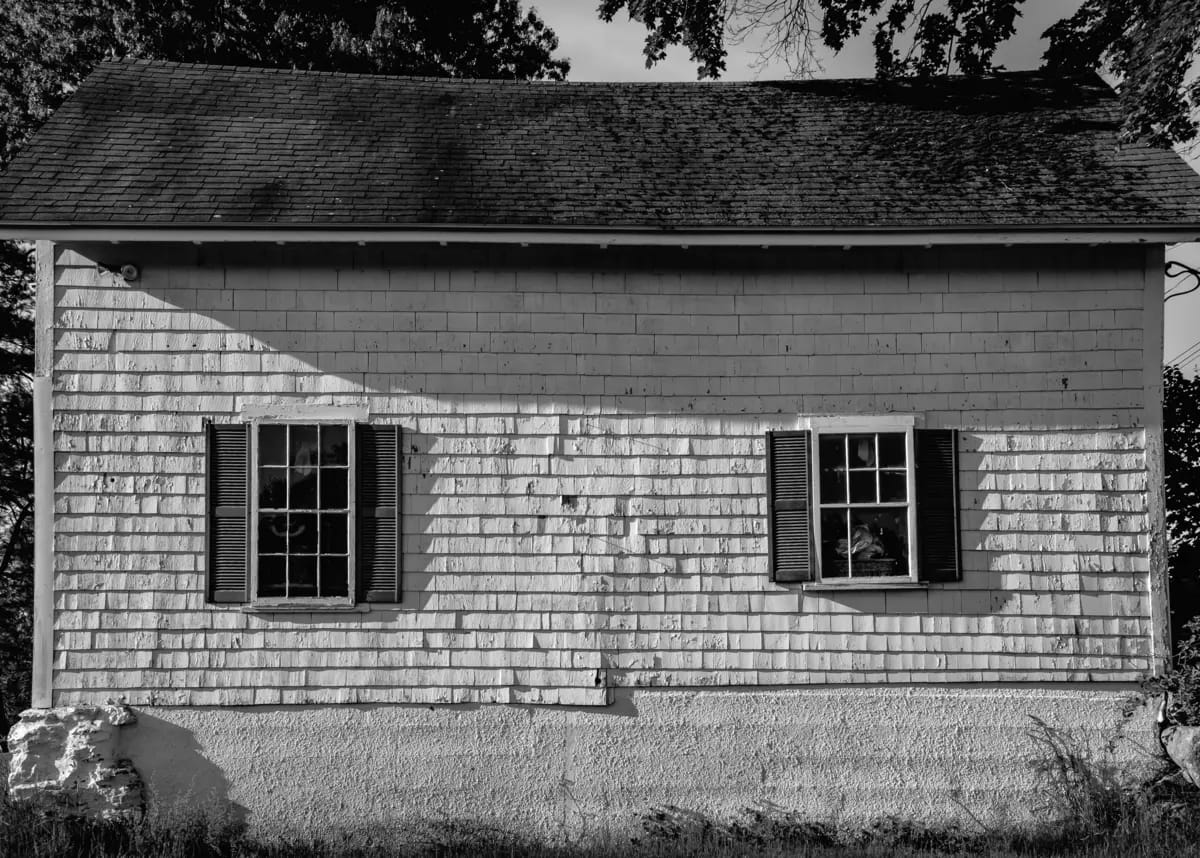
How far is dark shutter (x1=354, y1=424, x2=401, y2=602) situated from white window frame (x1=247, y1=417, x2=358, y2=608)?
1.8 inches

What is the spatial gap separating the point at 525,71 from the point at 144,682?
14689 millimetres

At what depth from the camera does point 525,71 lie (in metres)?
20.3

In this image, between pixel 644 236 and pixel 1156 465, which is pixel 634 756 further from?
pixel 1156 465

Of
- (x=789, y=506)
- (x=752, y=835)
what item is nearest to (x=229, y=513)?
(x=789, y=506)

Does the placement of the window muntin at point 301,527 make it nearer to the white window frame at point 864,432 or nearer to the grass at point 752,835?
the grass at point 752,835

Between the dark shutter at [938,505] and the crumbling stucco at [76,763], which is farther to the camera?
the dark shutter at [938,505]

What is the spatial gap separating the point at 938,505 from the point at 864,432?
79cm

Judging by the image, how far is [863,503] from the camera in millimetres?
8586

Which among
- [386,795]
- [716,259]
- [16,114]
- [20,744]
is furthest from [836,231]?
[16,114]

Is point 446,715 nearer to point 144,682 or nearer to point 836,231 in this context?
point 144,682

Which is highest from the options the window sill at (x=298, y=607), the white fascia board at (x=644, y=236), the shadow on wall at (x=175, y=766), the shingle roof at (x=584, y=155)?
the shingle roof at (x=584, y=155)

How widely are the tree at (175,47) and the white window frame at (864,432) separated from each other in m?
11.8

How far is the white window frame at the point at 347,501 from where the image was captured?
842 cm

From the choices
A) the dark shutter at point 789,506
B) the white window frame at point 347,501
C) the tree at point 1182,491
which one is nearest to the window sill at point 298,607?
the white window frame at point 347,501
